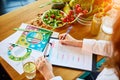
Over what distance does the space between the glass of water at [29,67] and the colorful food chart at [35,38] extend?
100 millimetres

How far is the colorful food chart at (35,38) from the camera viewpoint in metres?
1.09

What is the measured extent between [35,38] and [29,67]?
8.9 inches

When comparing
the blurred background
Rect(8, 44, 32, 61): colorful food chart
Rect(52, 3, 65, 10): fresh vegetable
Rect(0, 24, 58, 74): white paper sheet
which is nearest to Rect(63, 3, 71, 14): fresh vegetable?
Rect(52, 3, 65, 10): fresh vegetable

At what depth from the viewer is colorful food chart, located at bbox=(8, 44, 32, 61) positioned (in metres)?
1.02

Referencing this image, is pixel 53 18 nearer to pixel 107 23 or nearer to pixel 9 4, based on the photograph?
pixel 107 23

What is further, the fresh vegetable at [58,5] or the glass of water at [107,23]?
the fresh vegetable at [58,5]

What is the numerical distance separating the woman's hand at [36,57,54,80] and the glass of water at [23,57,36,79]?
28mm

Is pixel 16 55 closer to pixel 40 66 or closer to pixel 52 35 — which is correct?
pixel 40 66

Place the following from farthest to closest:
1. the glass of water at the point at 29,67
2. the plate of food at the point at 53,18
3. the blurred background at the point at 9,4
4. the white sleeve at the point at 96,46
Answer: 1. the blurred background at the point at 9,4
2. the plate of food at the point at 53,18
3. the white sleeve at the point at 96,46
4. the glass of water at the point at 29,67

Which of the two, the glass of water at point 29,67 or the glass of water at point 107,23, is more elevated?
the glass of water at point 107,23

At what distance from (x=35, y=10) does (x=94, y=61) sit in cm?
57

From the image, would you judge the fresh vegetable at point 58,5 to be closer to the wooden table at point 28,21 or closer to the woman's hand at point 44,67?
the wooden table at point 28,21

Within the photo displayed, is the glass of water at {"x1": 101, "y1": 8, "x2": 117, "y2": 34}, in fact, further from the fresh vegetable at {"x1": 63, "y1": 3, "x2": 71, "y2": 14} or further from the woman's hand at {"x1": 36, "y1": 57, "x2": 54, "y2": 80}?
the woman's hand at {"x1": 36, "y1": 57, "x2": 54, "y2": 80}

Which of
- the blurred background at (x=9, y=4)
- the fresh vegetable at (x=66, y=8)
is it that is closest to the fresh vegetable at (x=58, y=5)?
the fresh vegetable at (x=66, y=8)
